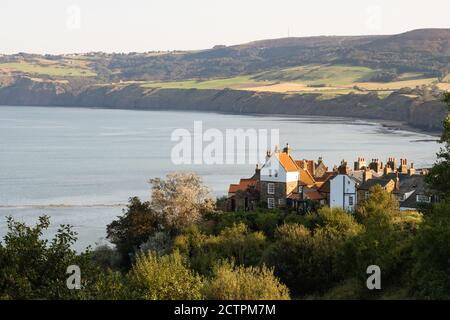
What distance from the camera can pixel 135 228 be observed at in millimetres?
47031

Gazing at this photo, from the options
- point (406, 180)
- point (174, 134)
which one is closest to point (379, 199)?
point (406, 180)

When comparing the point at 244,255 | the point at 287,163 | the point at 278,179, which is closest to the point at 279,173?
the point at 278,179

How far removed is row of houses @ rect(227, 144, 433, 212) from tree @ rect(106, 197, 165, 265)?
6.50 m

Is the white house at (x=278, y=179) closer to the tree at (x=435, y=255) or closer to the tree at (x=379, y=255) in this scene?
the tree at (x=379, y=255)

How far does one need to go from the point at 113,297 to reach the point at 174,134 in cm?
15048

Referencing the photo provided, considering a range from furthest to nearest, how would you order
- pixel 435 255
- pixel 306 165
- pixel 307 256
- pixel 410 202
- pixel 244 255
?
pixel 306 165 → pixel 410 202 → pixel 244 255 → pixel 307 256 → pixel 435 255

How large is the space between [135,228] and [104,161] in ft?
237

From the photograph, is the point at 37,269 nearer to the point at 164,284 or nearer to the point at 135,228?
the point at 164,284

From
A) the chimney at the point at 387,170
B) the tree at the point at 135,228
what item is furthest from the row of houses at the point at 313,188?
the tree at the point at 135,228

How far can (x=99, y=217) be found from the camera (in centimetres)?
7056

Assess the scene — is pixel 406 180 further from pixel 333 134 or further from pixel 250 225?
pixel 333 134

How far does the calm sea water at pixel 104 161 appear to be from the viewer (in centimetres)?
7656

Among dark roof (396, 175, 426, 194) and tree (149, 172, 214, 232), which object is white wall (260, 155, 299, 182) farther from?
dark roof (396, 175, 426, 194)

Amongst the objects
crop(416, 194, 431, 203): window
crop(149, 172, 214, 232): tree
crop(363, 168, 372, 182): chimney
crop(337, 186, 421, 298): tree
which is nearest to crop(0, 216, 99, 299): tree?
crop(337, 186, 421, 298): tree
